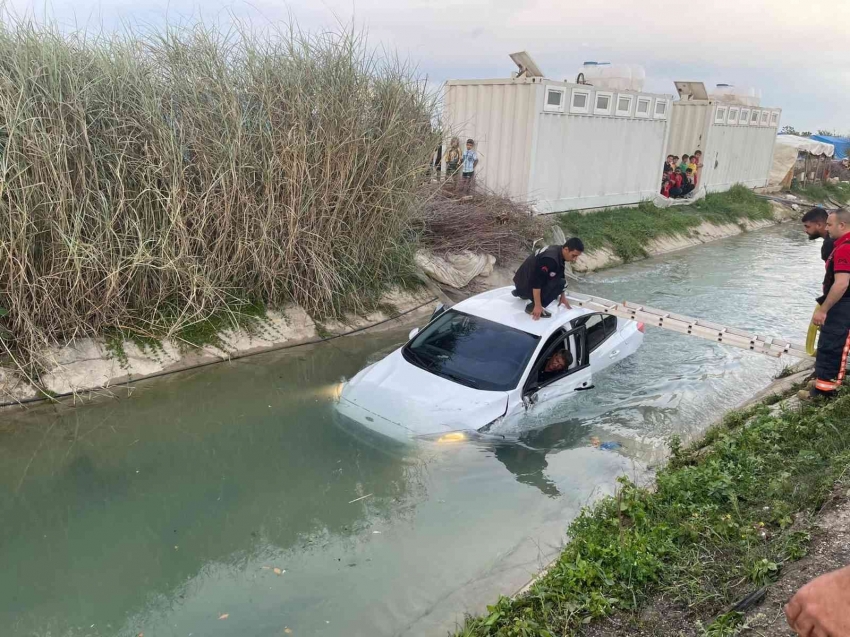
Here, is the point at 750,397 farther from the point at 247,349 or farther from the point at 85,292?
the point at 85,292

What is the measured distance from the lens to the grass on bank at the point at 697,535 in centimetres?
362

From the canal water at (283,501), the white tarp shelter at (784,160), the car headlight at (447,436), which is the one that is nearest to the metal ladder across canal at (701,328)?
the canal water at (283,501)

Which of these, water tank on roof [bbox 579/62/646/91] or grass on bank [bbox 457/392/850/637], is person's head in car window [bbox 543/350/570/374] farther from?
water tank on roof [bbox 579/62/646/91]

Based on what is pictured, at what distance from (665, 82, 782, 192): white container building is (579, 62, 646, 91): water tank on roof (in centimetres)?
328

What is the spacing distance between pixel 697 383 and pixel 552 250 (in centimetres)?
279

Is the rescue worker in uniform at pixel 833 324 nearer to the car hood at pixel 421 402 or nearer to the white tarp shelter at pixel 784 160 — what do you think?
the car hood at pixel 421 402

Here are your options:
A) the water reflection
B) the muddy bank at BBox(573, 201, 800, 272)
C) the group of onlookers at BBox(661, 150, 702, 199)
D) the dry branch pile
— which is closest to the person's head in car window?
the water reflection

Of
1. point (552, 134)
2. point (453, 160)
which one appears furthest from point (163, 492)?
point (552, 134)

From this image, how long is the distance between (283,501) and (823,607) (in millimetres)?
4548

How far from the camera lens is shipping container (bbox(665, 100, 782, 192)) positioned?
21422 millimetres

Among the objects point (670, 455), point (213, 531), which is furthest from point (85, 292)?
point (670, 455)

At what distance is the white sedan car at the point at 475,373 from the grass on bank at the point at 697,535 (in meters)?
1.38

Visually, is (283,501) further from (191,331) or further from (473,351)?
(191,331)

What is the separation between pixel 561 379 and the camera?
22.0 ft
